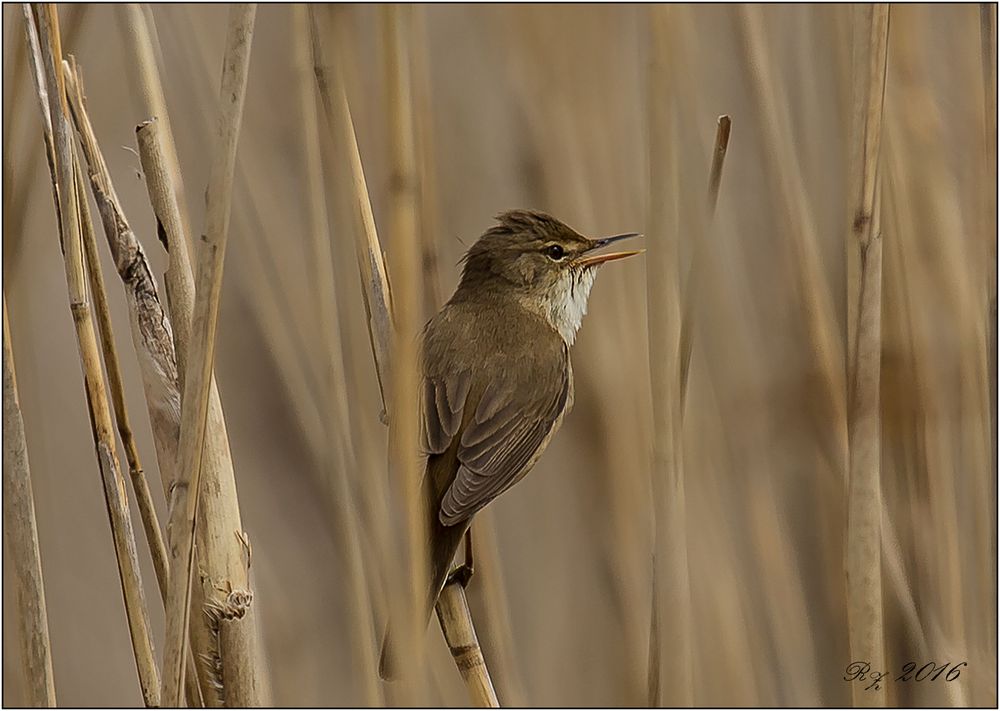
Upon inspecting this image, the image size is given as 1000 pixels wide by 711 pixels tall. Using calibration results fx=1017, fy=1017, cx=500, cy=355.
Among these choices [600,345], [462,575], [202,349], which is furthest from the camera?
[600,345]

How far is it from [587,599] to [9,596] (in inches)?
49.5

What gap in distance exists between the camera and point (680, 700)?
1476 mm

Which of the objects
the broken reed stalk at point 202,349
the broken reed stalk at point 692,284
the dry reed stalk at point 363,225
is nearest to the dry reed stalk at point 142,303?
the broken reed stalk at point 202,349

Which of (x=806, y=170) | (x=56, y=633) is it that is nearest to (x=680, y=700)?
(x=806, y=170)

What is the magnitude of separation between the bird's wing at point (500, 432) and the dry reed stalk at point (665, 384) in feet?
1.38

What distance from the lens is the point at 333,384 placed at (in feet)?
5.14

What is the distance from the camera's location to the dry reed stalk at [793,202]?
1.78 m

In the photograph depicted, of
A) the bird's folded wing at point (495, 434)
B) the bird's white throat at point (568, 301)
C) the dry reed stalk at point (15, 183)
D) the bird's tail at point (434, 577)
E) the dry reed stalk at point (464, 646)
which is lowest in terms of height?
the dry reed stalk at point (464, 646)

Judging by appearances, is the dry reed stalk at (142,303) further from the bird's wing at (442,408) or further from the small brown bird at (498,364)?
the bird's wing at (442,408)

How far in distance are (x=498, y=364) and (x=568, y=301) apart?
287 millimetres

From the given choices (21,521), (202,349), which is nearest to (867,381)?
(202,349)

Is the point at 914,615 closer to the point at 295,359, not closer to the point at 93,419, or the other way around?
the point at 295,359

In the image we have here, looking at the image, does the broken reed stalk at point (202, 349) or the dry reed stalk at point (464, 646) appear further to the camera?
the dry reed stalk at point (464, 646)

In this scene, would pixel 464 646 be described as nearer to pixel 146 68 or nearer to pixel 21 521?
pixel 21 521
